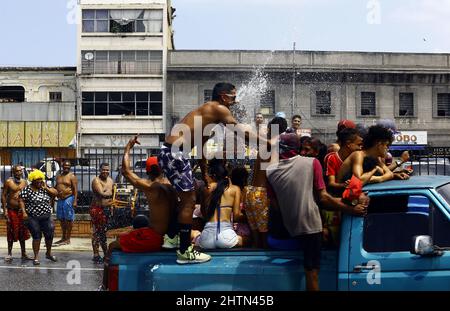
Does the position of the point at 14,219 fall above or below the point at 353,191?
below

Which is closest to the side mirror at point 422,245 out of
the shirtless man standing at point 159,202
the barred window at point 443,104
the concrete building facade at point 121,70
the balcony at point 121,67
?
the shirtless man standing at point 159,202

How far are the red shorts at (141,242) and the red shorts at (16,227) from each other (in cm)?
741

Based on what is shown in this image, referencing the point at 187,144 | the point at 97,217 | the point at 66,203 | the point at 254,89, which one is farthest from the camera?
the point at 254,89

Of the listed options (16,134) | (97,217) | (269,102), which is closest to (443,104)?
(269,102)

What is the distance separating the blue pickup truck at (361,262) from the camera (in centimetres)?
511

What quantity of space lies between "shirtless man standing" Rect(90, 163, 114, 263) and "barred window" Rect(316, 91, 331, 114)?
27981 millimetres

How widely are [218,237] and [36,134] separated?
36.1 m

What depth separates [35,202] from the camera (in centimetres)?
1184

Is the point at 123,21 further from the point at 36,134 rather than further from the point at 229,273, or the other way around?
the point at 229,273
